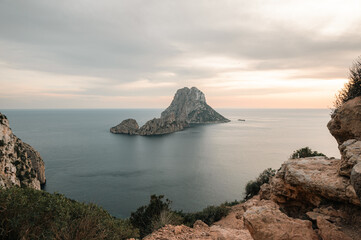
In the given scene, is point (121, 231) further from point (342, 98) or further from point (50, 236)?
point (342, 98)

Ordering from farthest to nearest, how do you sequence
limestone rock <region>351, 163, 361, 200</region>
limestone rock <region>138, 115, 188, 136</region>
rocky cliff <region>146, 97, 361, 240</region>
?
limestone rock <region>138, 115, 188, 136</region>, rocky cliff <region>146, 97, 361, 240</region>, limestone rock <region>351, 163, 361, 200</region>

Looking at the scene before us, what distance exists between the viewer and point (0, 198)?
280 inches

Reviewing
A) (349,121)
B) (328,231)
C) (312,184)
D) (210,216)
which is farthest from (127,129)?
(328,231)

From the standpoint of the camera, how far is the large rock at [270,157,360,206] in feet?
20.2

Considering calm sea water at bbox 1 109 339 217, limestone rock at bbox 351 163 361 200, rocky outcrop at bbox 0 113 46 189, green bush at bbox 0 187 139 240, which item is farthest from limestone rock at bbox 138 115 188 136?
limestone rock at bbox 351 163 361 200

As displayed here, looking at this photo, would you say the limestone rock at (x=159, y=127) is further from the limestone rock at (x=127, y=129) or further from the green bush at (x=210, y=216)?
the green bush at (x=210, y=216)

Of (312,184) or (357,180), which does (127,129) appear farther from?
(357,180)

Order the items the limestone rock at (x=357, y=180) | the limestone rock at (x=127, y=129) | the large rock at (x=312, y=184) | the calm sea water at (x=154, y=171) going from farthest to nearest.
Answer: the limestone rock at (x=127, y=129) → the calm sea water at (x=154, y=171) → the large rock at (x=312, y=184) → the limestone rock at (x=357, y=180)

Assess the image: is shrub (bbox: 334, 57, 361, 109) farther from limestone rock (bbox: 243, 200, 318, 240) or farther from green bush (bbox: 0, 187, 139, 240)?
green bush (bbox: 0, 187, 139, 240)

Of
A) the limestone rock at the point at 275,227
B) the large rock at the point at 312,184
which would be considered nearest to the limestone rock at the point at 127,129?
the large rock at the point at 312,184

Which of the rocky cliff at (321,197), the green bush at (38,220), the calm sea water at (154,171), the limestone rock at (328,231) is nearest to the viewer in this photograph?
the limestone rock at (328,231)

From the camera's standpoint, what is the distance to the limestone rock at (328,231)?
5.47m

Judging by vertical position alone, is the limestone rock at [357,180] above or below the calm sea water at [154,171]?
above

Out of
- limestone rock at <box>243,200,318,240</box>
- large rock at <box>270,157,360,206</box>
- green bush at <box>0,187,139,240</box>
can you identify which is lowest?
green bush at <box>0,187,139,240</box>
